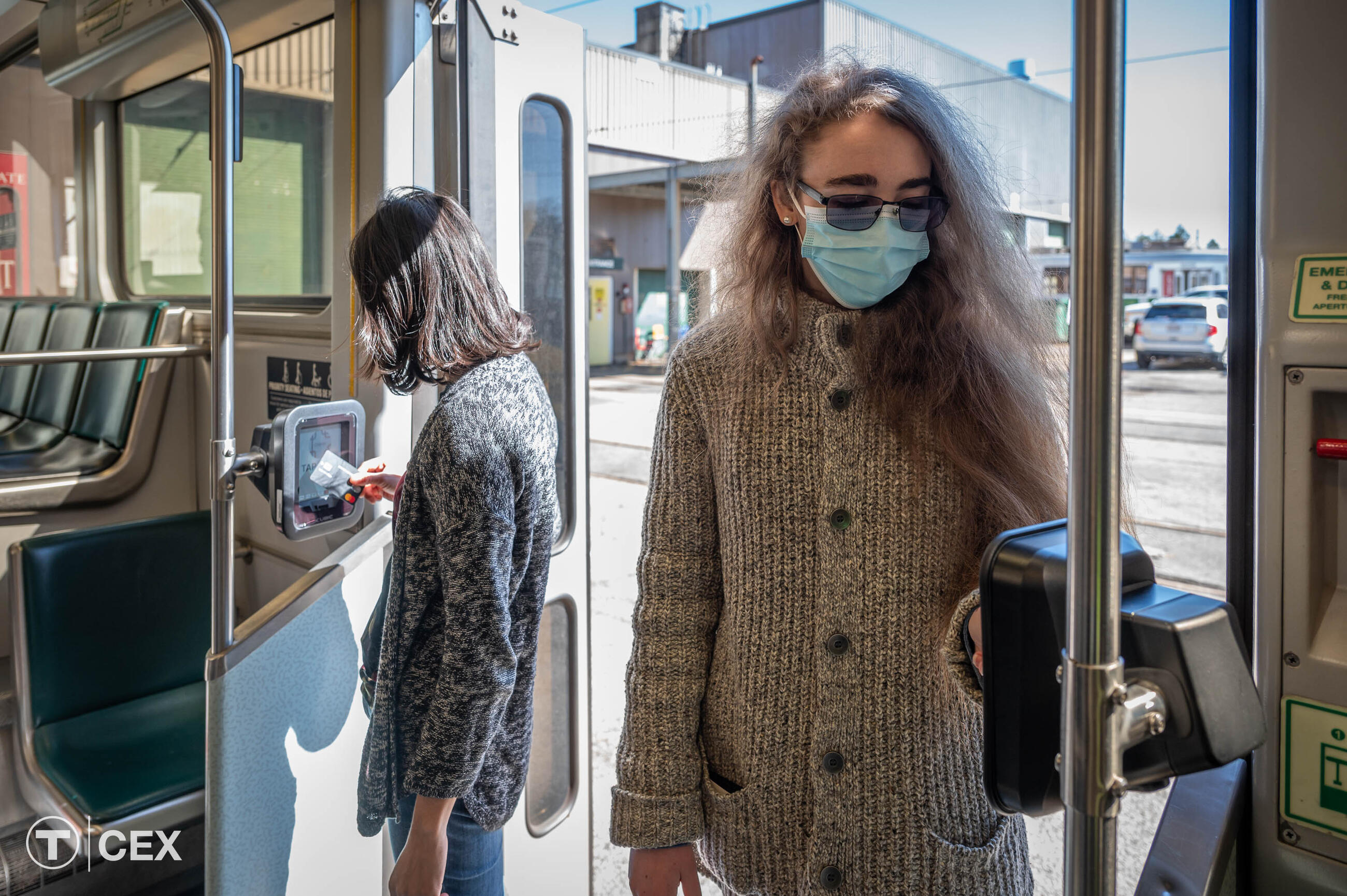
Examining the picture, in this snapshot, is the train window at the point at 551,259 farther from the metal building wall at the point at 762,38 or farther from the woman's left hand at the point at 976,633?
the metal building wall at the point at 762,38

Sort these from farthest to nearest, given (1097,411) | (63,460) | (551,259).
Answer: (63,460), (551,259), (1097,411)

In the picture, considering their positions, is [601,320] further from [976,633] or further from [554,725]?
[976,633]

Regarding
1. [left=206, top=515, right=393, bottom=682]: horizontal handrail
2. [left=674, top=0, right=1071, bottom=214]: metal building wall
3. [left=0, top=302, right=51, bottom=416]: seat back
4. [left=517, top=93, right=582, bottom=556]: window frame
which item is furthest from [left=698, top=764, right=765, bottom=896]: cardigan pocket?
[left=674, top=0, right=1071, bottom=214]: metal building wall

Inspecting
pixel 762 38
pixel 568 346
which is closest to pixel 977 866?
pixel 568 346

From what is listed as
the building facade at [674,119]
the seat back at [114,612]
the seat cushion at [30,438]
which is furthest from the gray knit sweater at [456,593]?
the building facade at [674,119]

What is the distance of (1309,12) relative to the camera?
109 centimetres

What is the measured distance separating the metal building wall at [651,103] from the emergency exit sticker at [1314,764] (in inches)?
434

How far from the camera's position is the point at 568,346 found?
7.73ft

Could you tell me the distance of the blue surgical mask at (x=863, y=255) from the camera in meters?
1.22

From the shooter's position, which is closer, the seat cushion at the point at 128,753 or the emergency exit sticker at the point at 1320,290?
the emergency exit sticker at the point at 1320,290

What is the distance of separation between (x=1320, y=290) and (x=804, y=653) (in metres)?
0.71

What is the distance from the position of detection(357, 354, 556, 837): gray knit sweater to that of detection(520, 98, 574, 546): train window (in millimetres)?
677

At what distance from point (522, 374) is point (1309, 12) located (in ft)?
3.91

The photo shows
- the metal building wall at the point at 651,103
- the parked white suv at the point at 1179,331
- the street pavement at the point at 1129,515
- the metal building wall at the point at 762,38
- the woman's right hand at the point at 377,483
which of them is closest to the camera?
the woman's right hand at the point at 377,483
